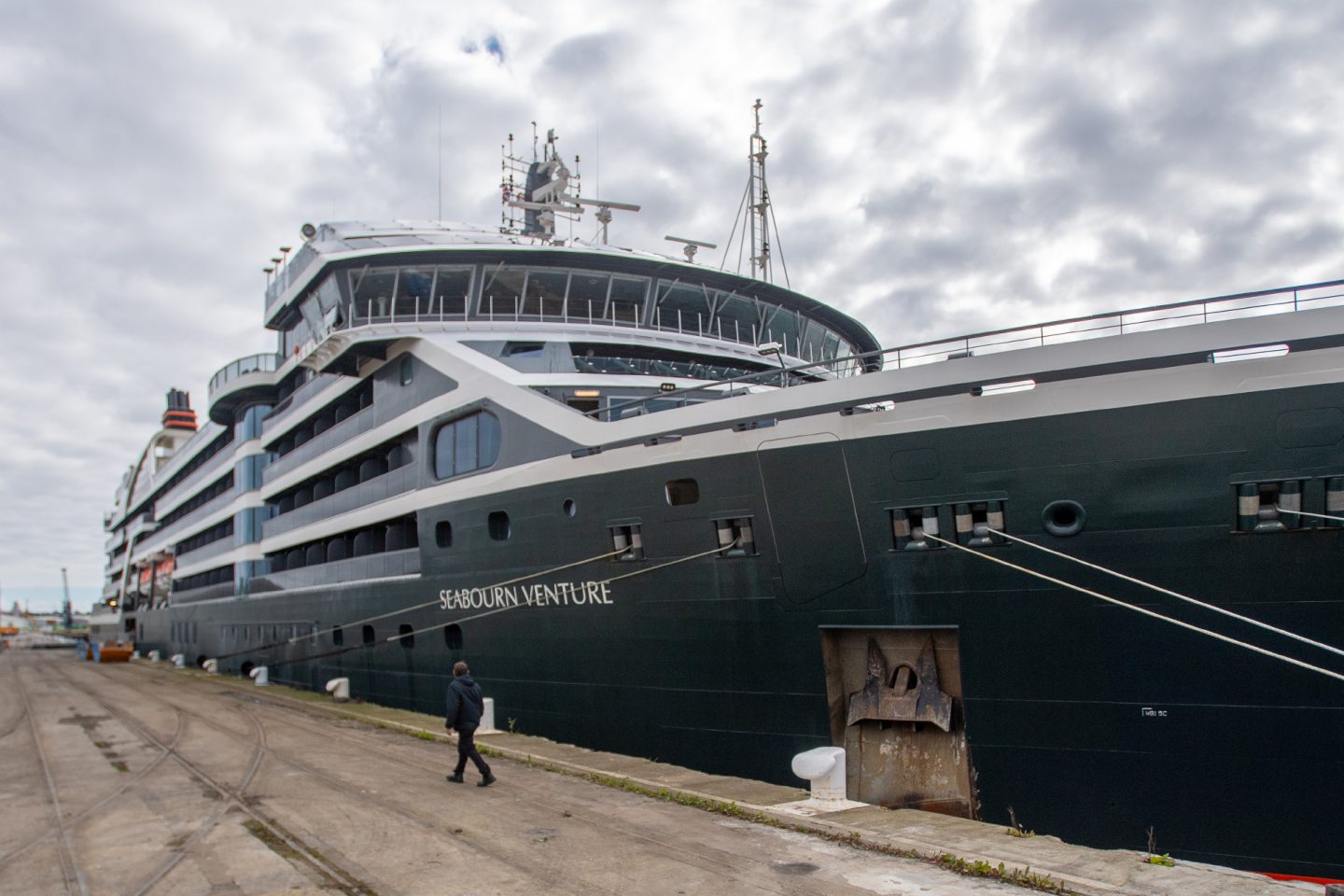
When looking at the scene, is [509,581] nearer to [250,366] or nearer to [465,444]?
[465,444]

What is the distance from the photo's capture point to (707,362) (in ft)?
59.8

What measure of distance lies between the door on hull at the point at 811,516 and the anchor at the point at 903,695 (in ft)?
2.69

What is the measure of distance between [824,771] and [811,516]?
2548mm

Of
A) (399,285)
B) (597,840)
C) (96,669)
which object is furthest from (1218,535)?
(96,669)

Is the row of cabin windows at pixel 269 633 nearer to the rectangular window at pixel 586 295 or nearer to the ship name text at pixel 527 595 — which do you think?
the ship name text at pixel 527 595

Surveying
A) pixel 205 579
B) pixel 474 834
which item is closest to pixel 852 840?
pixel 474 834

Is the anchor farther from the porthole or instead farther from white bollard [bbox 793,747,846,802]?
the porthole

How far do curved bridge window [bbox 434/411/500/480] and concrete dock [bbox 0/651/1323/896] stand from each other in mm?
4210

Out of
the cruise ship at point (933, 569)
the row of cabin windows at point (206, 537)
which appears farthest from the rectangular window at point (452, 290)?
the row of cabin windows at point (206, 537)

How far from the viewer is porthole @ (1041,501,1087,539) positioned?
320 inches

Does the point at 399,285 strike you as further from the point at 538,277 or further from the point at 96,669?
the point at 96,669

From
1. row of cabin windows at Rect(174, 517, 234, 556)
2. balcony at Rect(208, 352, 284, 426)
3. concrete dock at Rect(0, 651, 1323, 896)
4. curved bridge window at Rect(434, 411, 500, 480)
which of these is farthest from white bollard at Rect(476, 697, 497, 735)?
row of cabin windows at Rect(174, 517, 234, 556)

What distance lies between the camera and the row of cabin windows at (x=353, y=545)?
18266mm

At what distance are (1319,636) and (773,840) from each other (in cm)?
455
